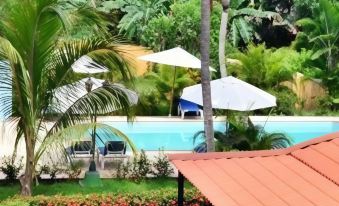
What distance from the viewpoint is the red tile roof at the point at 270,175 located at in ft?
19.7

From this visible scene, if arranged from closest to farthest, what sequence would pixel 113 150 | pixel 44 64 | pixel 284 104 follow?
pixel 44 64, pixel 113 150, pixel 284 104

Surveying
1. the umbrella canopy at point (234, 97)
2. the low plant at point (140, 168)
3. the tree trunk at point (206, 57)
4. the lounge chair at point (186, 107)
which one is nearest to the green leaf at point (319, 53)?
the lounge chair at point (186, 107)

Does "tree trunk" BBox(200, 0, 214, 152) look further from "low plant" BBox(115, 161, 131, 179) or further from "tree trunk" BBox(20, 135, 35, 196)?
"tree trunk" BBox(20, 135, 35, 196)

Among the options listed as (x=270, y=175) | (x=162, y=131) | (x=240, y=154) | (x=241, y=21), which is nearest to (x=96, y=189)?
(x=240, y=154)

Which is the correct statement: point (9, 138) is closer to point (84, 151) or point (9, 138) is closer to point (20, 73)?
point (84, 151)

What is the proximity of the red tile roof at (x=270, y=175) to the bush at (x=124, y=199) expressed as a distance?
7.73 ft

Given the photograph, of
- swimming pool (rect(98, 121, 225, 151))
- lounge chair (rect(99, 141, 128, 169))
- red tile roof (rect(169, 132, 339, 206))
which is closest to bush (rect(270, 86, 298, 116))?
swimming pool (rect(98, 121, 225, 151))

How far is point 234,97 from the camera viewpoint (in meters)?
13.8

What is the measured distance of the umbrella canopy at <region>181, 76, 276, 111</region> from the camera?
13.7 metres

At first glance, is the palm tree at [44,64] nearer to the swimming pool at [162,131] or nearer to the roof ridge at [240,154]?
the roof ridge at [240,154]

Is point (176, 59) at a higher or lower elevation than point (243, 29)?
lower

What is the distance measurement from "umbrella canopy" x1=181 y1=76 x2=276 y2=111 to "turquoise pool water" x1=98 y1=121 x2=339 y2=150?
3.55m

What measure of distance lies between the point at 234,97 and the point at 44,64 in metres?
6.21

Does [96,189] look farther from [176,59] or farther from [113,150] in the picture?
[176,59]
